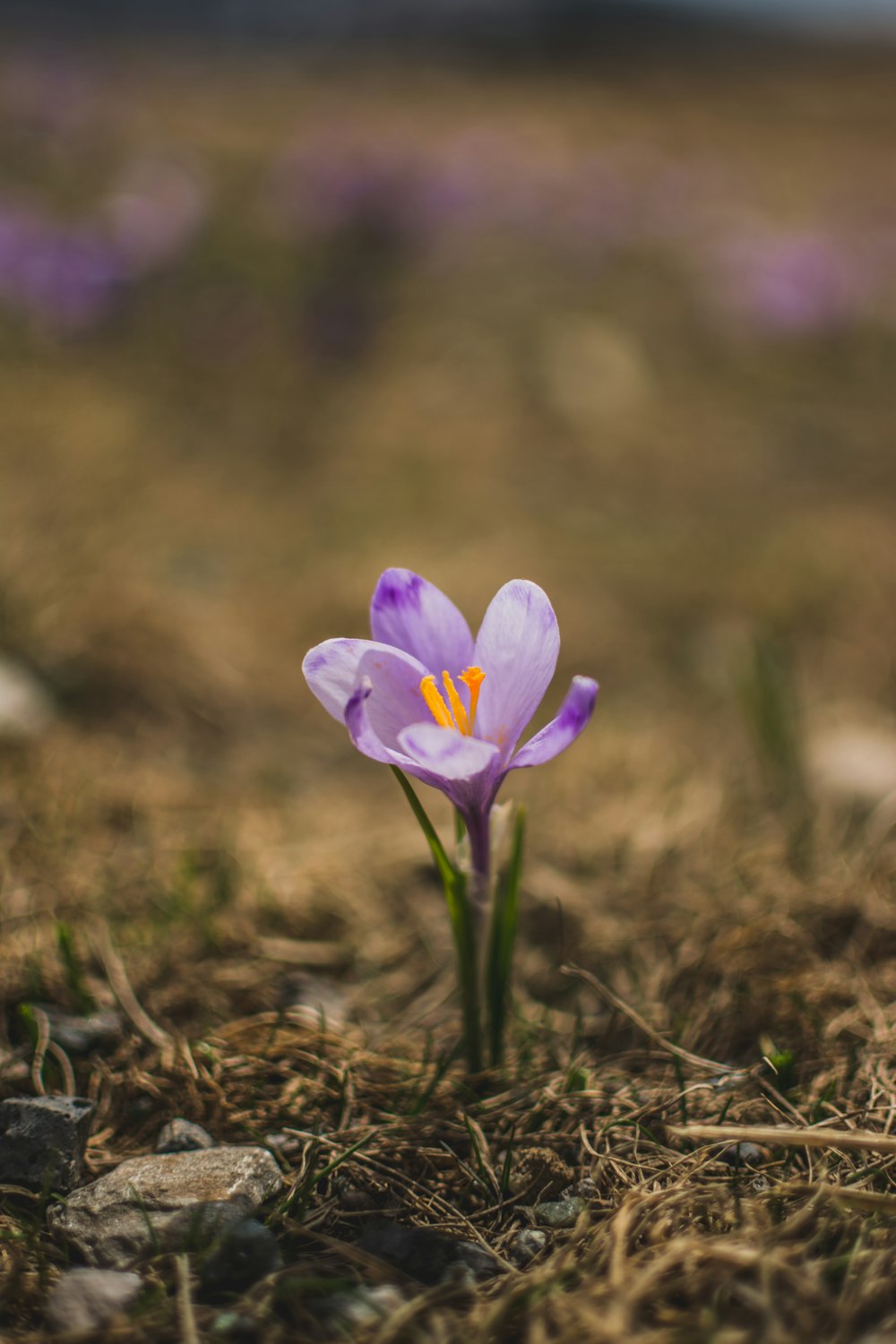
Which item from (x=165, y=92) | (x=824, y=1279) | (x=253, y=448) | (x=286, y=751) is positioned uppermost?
(x=165, y=92)

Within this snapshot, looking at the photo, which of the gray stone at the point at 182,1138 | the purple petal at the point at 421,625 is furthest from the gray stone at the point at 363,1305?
the purple petal at the point at 421,625

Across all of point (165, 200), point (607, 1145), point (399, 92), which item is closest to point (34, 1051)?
point (607, 1145)

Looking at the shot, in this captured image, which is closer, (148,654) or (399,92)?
(148,654)

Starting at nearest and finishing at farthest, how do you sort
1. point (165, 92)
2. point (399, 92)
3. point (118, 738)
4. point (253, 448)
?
point (118, 738) → point (253, 448) → point (165, 92) → point (399, 92)

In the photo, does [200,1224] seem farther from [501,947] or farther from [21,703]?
[21,703]

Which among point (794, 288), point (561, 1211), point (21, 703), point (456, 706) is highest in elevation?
point (794, 288)

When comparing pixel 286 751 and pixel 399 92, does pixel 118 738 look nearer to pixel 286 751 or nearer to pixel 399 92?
pixel 286 751

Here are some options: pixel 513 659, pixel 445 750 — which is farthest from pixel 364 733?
pixel 513 659
